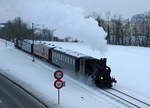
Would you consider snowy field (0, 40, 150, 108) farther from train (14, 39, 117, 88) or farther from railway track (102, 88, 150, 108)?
train (14, 39, 117, 88)

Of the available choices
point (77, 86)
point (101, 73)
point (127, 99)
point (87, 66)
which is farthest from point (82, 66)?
point (127, 99)

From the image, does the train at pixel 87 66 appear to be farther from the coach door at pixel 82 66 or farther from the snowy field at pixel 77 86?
the snowy field at pixel 77 86

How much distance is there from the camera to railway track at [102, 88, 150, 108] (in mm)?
14111

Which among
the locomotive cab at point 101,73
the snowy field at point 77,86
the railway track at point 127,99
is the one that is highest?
the locomotive cab at point 101,73

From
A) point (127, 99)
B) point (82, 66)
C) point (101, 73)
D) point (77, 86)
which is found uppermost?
point (82, 66)

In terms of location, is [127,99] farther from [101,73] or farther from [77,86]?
[77,86]

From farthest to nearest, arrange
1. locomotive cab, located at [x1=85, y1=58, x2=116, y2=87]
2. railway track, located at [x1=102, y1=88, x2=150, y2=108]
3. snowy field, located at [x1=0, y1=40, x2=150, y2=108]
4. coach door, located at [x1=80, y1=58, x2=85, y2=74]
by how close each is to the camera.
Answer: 1. coach door, located at [x1=80, y1=58, x2=85, y2=74]
2. locomotive cab, located at [x1=85, y1=58, x2=116, y2=87]
3. snowy field, located at [x1=0, y1=40, x2=150, y2=108]
4. railway track, located at [x1=102, y1=88, x2=150, y2=108]

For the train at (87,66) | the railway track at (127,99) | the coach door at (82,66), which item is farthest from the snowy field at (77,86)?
the coach door at (82,66)

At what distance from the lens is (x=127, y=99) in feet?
50.2

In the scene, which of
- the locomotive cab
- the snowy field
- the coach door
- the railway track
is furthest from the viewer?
the coach door

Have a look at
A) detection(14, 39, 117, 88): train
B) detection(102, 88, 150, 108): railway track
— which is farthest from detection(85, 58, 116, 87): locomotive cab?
detection(102, 88, 150, 108): railway track

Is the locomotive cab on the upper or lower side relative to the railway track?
upper

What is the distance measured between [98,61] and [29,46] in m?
23.4

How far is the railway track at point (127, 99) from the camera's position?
1411 centimetres
